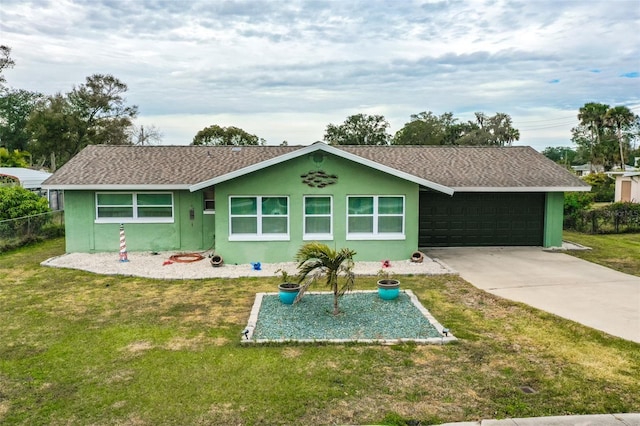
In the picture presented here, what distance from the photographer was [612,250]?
16406 mm

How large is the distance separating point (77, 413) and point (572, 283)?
11358 mm

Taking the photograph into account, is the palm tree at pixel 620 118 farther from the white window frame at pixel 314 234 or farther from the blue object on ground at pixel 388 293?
the blue object on ground at pixel 388 293

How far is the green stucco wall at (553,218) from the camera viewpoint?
16828 millimetres

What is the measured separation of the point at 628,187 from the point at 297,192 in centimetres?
2853

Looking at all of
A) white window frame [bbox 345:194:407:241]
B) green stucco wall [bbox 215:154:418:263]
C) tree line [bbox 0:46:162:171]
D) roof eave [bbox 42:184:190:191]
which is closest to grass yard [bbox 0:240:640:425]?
green stucco wall [bbox 215:154:418:263]

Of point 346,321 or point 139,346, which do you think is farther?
point 346,321

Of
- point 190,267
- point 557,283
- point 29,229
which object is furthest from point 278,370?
point 29,229

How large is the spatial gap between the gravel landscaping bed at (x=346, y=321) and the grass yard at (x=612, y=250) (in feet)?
25.4

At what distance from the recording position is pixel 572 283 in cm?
1167

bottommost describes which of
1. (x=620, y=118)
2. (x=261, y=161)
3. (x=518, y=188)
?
(x=518, y=188)

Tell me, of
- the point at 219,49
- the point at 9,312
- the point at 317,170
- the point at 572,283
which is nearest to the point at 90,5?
the point at 219,49

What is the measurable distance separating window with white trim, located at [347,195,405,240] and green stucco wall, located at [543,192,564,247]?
20.8 feet

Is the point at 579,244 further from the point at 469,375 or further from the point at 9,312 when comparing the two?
the point at 9,312

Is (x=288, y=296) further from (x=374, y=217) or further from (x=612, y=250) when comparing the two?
(x=612, y=250)
